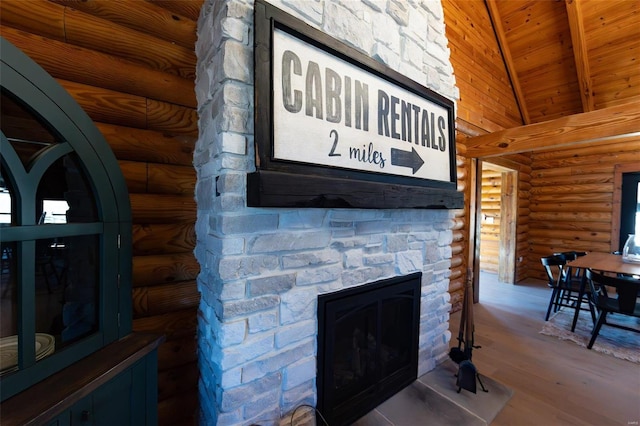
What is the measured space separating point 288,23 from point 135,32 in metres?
0.81

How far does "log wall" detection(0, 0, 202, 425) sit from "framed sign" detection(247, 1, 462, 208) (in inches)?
24.3

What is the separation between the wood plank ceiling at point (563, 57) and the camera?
334 cm

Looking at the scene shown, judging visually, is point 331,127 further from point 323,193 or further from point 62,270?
point 62,270

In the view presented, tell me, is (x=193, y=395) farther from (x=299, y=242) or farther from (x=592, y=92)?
(x=592, y=92)

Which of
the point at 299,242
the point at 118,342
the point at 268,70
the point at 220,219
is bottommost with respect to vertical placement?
the point at 118,342

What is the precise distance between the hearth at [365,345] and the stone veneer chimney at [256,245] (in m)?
0.09

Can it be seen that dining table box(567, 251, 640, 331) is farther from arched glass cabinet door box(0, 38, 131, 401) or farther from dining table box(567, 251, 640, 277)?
arched glass cabinet door box(0, 38, 131, 401)

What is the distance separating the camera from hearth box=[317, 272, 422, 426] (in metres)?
1.46

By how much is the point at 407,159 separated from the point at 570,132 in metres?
2.07

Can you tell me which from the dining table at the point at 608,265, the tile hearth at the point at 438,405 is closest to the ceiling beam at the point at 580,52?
the dining table at the point at 608,265

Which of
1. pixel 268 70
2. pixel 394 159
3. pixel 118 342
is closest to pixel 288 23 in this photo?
pixel 268 70

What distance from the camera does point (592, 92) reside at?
161 inches

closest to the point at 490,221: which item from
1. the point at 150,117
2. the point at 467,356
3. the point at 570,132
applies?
the point at 570,132

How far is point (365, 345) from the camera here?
171 cm
